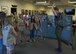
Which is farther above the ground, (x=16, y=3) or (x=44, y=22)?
(x=16, y=3)

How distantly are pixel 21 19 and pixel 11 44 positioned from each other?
16.8 ft

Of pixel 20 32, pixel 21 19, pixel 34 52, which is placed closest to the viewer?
pixel 34 52

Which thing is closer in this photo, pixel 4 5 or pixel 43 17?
pixel 43 17

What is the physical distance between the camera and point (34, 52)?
24.6ft

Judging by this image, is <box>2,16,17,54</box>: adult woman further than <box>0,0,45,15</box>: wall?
No

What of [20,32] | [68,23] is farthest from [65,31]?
[20,32]

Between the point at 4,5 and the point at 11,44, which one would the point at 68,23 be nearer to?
the point at 11,44

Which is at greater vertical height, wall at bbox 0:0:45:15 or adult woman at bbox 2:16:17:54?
wall at bbox 0:0:45:15

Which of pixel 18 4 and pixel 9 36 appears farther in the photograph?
pixel 18 4

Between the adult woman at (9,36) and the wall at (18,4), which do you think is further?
the wall at (18,4)

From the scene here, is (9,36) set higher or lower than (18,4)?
lower

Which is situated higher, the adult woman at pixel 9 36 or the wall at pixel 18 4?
the wall at pixel 18 4

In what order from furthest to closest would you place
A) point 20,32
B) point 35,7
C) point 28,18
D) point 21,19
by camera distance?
point 35,7 → point 28,18 → point 21,19 → point 20,32

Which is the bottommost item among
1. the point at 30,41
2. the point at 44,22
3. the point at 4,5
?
the point at 30,41
